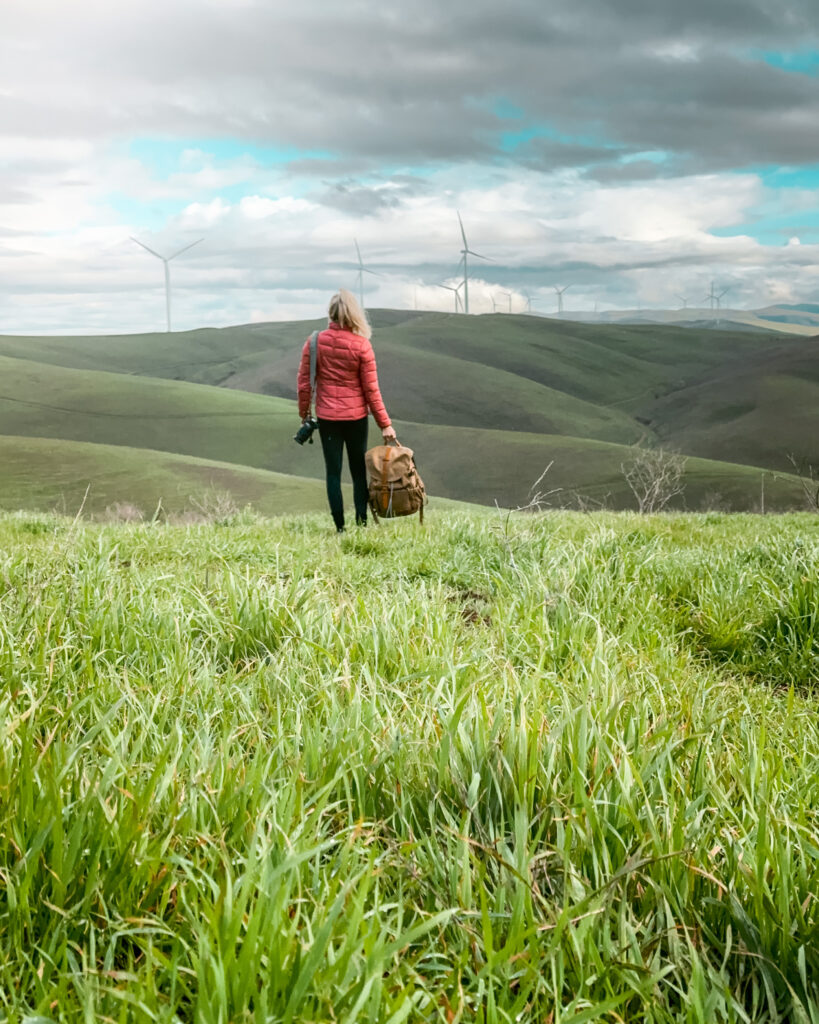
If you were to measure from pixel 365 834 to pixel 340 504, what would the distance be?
8.98 metres

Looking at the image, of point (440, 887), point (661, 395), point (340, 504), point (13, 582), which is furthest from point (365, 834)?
point (661, 395)

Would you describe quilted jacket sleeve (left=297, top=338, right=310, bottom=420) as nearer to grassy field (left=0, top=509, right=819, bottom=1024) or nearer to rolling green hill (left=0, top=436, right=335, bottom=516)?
grassy field (left=0, top=509, right=819, bottom=1024)

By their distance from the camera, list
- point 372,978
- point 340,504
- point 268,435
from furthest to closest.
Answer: point 268,435 → point 340,504 → point 372,978

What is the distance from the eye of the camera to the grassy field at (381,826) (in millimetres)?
1827

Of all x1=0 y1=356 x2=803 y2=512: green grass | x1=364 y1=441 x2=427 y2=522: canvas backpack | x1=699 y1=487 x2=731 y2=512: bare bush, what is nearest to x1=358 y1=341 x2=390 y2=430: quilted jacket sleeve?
x1=364 y1=441 x2=427 y2=522: canvas backpack

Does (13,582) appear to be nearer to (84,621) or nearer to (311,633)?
(84,621)

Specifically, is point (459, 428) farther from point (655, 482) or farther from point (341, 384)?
point (341, 384)

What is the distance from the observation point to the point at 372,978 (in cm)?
168

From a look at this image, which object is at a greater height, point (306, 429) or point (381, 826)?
point (306, 429)

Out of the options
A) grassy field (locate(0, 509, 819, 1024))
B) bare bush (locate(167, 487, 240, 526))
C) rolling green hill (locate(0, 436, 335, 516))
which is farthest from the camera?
rolling green hill (locate(0, 436, 335, 516))

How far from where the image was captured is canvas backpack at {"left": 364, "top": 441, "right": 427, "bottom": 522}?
11.0 m

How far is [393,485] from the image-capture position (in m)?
11.1

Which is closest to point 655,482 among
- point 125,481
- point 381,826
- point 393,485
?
point 393,485

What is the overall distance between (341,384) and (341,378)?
0.08 metres
